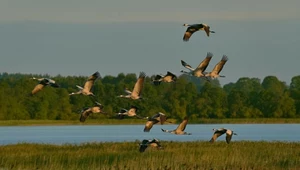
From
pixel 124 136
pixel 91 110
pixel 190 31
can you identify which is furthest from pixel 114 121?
pixel 190 31

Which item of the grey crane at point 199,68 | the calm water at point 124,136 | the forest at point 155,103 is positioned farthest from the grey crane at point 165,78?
the forest at point 155,103

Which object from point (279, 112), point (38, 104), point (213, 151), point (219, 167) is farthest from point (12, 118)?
point (219, 167)

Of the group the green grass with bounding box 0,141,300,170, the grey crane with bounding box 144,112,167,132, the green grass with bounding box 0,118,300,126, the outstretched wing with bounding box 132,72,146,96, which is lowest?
the green grass with bounding box 0,141,300,170

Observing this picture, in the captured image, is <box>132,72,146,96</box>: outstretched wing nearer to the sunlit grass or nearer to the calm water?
the calm water

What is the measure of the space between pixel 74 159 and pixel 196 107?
61870 millimetres

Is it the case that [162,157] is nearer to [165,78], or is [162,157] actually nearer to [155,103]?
[165,78]

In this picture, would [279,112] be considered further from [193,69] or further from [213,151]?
[193,69]

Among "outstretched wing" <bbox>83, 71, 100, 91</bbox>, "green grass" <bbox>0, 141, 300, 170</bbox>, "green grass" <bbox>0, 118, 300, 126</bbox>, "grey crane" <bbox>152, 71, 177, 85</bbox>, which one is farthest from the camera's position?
"green grass" <bbox>0, 118, 300, 126</bbox>

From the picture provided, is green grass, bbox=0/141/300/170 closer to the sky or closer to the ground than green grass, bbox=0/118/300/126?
closer to the ground

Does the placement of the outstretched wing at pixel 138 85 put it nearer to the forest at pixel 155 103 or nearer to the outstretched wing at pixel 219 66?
the outstretched wing at pixel 219 66

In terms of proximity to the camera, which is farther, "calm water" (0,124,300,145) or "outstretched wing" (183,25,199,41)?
"calm water" (0,124,300,145)

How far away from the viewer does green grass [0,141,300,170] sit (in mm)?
24141

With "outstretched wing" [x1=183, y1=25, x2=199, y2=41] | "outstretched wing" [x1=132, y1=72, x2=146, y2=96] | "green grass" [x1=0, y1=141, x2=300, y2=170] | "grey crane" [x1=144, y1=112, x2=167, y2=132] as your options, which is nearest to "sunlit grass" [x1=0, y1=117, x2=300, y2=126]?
"green grass" [x1=0, y1=141, x2=300, y2=170]

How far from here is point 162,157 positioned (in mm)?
27000
